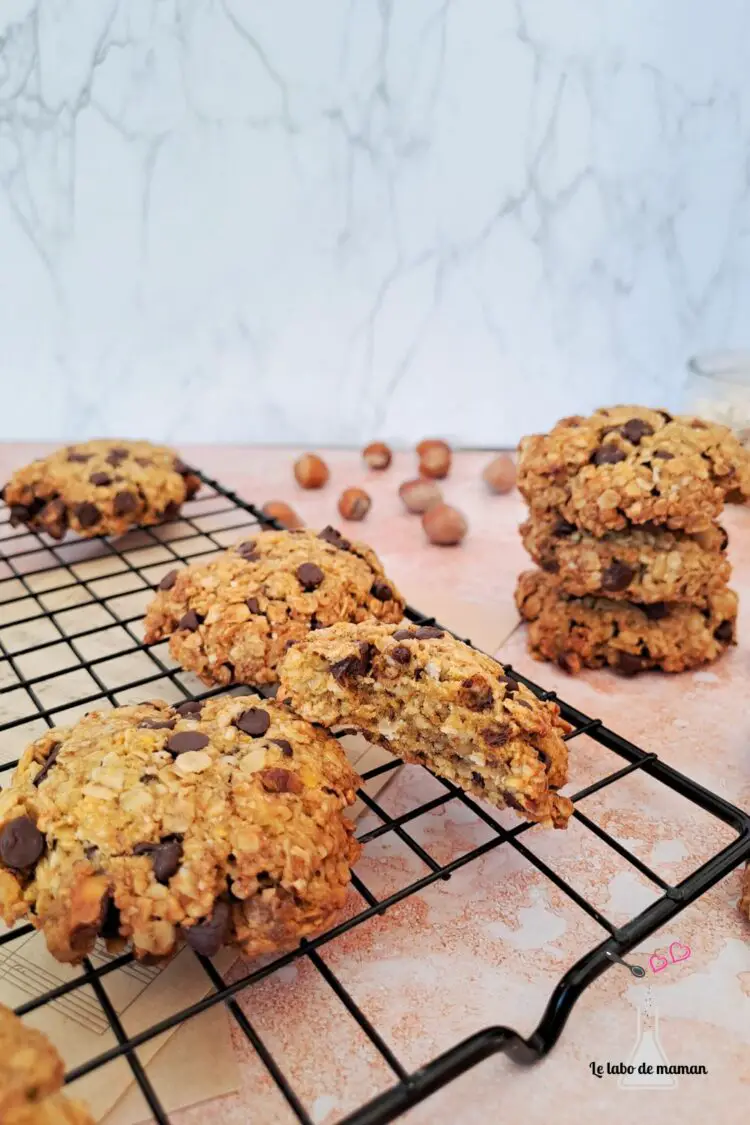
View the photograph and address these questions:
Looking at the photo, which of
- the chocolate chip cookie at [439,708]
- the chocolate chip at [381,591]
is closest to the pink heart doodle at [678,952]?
the chocolate chip cookie at [439,708]

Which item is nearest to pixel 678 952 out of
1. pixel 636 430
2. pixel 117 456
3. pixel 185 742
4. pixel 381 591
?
pixel 185 742

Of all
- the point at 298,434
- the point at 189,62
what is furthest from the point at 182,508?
the point at 189,62

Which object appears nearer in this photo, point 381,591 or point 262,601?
point 262,601

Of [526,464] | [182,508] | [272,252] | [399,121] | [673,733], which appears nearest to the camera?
[673,733]

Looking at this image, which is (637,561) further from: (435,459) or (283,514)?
(435,459)

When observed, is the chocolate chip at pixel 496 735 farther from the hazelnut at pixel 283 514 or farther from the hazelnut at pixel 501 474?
the hazelnut at pixel 501 474

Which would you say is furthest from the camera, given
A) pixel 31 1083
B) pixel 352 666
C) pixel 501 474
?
pixel 501 474

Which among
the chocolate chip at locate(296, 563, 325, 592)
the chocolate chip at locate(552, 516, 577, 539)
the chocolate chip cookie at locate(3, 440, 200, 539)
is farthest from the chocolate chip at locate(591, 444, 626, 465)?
the chocolate chip cookie at locate(3, 440, 200, 539)

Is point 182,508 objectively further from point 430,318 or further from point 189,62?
point 189,62
